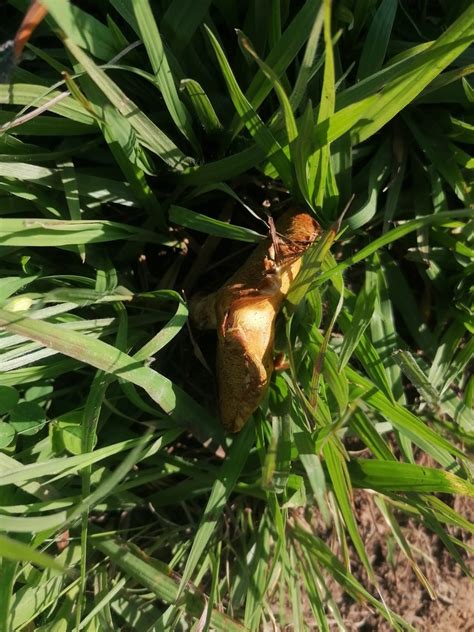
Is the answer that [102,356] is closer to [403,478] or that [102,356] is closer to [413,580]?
[403,478]

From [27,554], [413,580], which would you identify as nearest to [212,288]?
[27,554]

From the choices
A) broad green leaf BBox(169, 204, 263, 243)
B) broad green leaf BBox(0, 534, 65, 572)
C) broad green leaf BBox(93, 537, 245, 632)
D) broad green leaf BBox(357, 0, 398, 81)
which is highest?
broad green leaf BBox(357, 0, 398, 81)

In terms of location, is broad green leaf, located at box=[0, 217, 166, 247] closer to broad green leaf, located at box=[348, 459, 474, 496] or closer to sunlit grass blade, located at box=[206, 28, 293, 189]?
sunlit grass blade, located at box=[206, 28, 293, 189]

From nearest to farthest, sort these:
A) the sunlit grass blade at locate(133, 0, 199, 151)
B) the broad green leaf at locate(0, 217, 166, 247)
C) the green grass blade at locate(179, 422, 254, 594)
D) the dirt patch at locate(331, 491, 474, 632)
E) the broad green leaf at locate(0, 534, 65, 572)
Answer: the broad green leaf at locate(0, 534, 65, 572) → the sunlit grass blade at locate(133, 0, 199, 151) → the broad green leaf at locate(0, 217, 166, 247) → the green grass blade at locate(179, 422, 254, 594) → the dirt patch at locate(331, 491, 474, 632)

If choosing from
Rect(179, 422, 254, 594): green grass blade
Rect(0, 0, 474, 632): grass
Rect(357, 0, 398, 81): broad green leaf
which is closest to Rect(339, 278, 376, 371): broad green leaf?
Rect(0, 0, 474, 632): grass

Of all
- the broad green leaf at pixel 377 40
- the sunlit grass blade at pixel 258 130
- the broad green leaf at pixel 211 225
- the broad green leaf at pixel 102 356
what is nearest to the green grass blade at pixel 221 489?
the broad green leaf at pixel 102 356

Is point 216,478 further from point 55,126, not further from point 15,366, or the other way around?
point 55,126

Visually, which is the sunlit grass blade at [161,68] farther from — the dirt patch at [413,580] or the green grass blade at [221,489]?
the dirt patch at [413,580]

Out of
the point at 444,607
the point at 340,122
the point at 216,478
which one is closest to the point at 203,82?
the point at 340,122
